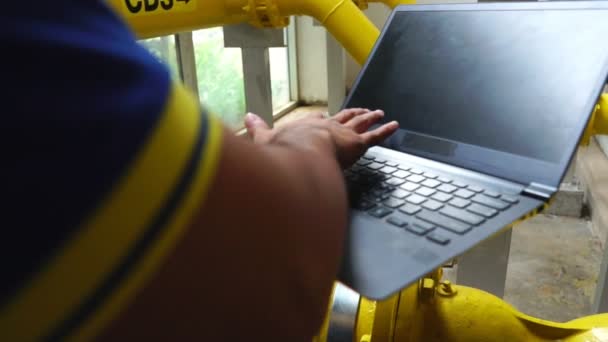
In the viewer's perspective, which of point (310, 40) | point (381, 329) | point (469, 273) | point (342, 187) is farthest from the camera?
point (310, 40)

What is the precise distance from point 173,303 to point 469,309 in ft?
1.81

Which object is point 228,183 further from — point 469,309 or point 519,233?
point 519,233

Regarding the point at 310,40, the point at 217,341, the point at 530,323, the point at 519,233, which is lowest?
the point at 519,233

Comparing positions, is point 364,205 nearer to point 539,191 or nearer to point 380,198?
point 380,198

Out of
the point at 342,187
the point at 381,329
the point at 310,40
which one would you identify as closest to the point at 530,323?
the point at 381,329

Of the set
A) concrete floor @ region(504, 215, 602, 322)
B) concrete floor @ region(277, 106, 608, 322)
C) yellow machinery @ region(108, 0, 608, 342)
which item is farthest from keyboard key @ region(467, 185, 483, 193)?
concrete floor @ region(504, 215, 602, 322)

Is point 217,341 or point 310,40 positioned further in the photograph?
point 310,40

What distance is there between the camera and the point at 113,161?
194 mm

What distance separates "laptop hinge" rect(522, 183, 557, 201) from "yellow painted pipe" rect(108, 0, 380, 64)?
54 centimetres

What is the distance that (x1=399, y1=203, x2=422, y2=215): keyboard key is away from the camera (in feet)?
1.38

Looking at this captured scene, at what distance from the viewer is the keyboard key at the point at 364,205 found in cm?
44

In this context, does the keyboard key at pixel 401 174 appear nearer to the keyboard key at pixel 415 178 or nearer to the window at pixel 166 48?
the keyboard key at pixel 415 178

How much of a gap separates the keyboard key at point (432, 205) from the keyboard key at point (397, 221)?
34 mm

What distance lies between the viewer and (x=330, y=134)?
1.34 ft
